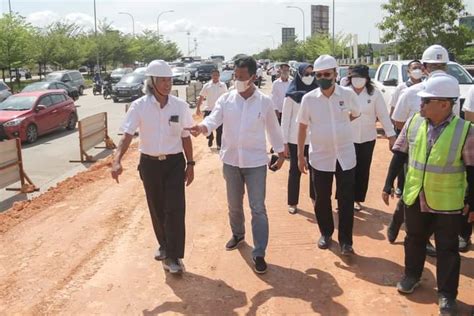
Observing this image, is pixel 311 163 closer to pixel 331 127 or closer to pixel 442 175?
pixel 331 127

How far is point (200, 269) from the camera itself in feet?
15.9

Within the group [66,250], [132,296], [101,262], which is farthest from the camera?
[66,250]

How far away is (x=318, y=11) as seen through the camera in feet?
287

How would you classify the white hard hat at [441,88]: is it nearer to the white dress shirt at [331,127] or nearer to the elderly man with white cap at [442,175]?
the elderly man with white cap at [442,175]

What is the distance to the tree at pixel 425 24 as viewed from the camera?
22.8 metres

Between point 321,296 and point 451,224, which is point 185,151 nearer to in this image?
point 321,296

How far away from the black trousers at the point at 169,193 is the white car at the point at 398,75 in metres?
8.86

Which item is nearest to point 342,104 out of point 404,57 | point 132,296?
point 132,296

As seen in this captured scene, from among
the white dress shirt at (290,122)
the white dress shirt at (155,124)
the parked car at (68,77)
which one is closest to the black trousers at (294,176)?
the white dress shirt at (290,122)

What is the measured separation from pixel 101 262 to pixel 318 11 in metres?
87.2

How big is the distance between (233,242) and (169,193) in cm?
103

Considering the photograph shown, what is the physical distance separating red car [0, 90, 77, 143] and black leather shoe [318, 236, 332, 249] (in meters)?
11.4

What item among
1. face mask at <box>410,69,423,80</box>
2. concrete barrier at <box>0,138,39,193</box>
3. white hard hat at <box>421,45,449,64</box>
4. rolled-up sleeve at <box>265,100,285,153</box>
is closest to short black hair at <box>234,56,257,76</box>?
rolled-up sleeve at <box>265,100,285,153</box>

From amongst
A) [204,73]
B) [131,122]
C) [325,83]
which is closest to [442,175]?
[325,83]
